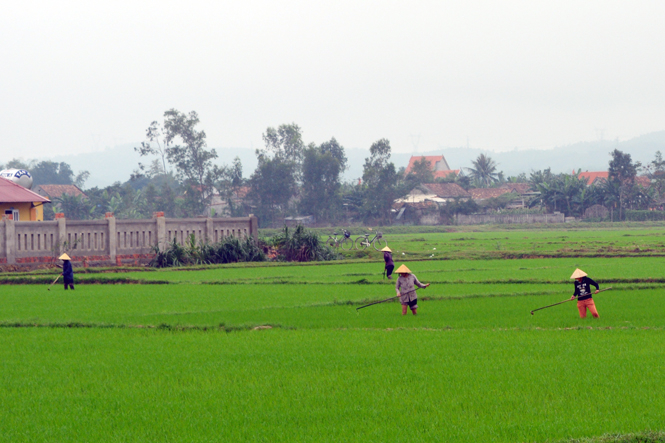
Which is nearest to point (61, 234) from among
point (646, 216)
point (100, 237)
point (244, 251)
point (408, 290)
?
point (100, 237)

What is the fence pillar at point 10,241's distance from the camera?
29.3 m

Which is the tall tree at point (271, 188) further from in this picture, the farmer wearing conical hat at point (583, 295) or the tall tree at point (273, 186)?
the farmer wearing conical hat at point (583, 295)

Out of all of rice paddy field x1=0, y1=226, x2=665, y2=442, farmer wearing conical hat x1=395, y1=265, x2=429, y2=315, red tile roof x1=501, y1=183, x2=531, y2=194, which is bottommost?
rice paddy field x1=0, y1=226, x2=665, y2=442

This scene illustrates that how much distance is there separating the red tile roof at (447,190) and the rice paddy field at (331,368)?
74670 mm

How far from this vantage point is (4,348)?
12.0m

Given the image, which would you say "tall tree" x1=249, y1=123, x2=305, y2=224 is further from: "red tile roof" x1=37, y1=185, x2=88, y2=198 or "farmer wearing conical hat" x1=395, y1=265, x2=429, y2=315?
"farmer wearing conical hat" x1=395, y1=265, x2=429, y2=315

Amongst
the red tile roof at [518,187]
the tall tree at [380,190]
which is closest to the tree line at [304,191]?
the tall tree at [380,190]

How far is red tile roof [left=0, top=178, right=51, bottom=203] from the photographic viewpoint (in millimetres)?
36562

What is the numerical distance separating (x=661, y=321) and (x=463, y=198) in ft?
271

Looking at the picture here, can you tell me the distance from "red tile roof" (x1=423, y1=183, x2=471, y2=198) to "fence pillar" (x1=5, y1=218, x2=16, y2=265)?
230 feet

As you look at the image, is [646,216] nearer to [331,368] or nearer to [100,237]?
[100,237]

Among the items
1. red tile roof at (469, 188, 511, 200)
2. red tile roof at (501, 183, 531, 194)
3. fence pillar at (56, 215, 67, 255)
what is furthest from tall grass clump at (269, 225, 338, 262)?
red tile roof at (501, 183, 531, 194)

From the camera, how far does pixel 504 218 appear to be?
82.8m

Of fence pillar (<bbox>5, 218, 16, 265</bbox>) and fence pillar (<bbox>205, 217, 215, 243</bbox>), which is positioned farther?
fence pillar (<bbox>205, 217, 215, 243</bbox>)
